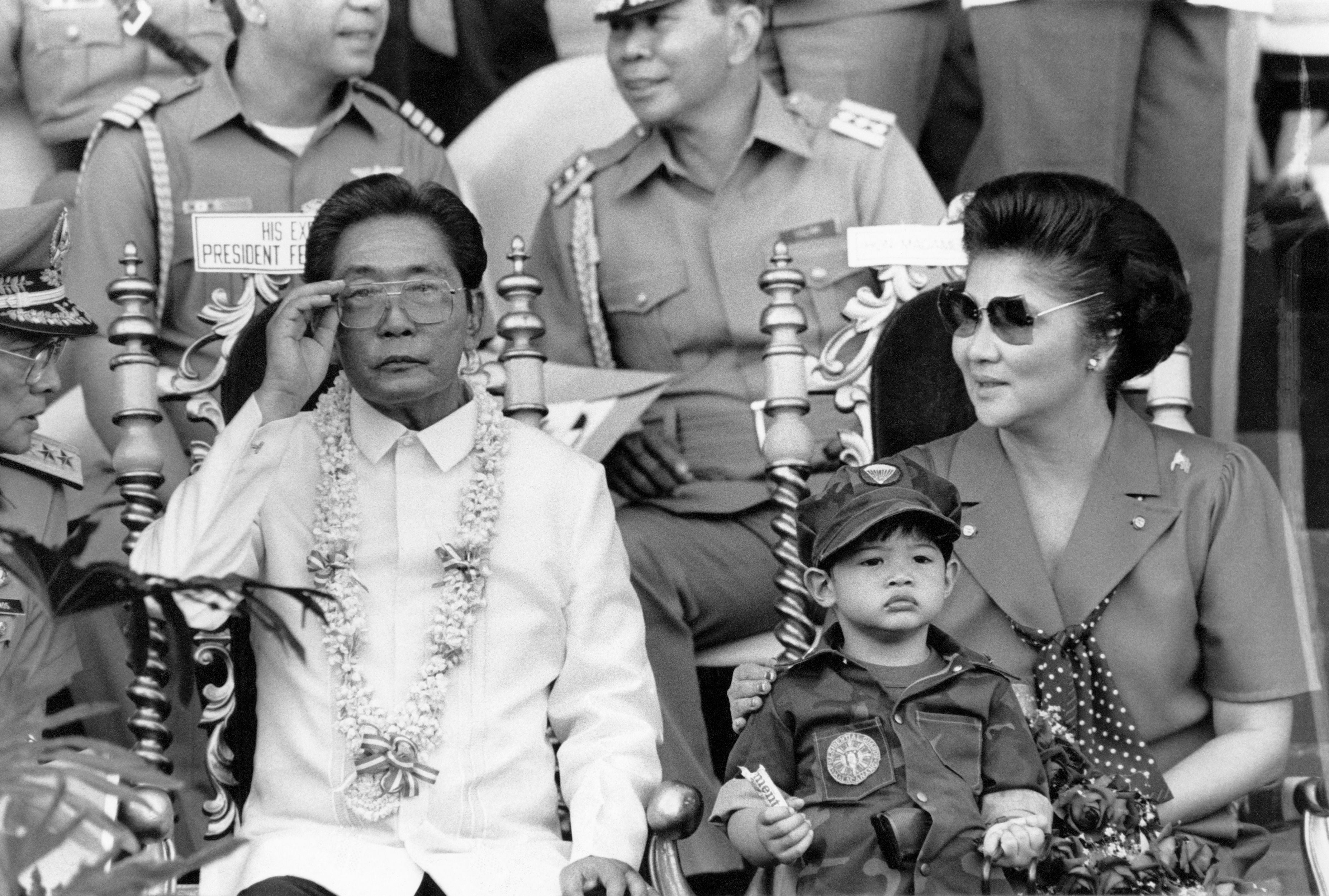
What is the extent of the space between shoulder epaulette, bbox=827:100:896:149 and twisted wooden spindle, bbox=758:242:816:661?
94cm

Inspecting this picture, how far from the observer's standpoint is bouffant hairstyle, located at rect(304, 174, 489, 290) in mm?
4215

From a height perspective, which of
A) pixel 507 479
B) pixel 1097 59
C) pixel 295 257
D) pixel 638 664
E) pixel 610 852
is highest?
pixel 1097 59

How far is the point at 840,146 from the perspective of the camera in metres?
5.63

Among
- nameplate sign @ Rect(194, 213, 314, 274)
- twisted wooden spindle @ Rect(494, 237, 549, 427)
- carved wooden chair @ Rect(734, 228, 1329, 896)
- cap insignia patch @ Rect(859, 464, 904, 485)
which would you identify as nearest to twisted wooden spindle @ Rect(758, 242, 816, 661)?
carved wooden chair @ Rect(734, 228, 1329, 896)

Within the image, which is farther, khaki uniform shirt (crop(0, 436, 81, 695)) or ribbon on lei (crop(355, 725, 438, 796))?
ribbon on lei (crop(355, 725, 438, 796))

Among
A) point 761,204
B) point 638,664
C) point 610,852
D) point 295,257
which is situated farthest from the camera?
point 761,204

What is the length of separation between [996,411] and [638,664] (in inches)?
29.9

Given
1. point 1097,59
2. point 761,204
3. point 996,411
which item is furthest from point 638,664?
point 1097,59

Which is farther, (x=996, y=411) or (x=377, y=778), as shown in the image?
(x=996, y=411)

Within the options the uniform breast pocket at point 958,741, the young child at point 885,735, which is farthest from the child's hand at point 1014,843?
the uniform breast pocket at point 958,741

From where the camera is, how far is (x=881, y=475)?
3859 mm

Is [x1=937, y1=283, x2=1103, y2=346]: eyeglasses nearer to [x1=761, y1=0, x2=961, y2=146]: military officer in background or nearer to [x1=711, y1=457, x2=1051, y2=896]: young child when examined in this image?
[x1=711, y1=457, x2=1051, y2=896]: young child

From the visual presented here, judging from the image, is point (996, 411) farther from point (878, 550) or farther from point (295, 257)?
point (295, 257)

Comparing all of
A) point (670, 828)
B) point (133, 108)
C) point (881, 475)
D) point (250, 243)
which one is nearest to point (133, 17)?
point (133, 108)
